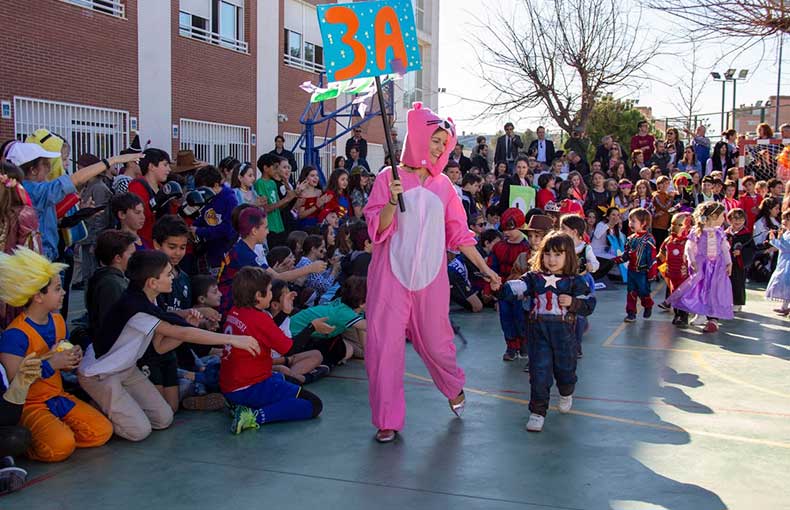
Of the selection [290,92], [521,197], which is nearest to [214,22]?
[290,92]

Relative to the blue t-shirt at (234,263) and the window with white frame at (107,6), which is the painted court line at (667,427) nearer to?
the blue t-shirt at (234,263)

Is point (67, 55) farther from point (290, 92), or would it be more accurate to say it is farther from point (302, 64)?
point (302, 64)

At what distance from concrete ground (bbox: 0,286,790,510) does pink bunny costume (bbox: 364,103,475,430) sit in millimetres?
421

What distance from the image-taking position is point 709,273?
30.0 ft

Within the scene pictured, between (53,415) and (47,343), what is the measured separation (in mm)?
448

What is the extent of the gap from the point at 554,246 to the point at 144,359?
9.78ft

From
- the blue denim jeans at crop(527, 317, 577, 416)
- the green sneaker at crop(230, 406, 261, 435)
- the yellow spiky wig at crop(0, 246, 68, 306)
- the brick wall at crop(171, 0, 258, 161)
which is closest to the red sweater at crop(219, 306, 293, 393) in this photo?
the green sneaker at crop(230, 406, 261, 435)

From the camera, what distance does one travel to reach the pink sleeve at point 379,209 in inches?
205

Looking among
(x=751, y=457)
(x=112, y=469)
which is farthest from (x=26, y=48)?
(x=751, y=457)

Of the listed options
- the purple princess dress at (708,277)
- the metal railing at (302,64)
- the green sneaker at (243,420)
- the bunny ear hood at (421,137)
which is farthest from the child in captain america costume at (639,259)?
the metal railing at (302,64)

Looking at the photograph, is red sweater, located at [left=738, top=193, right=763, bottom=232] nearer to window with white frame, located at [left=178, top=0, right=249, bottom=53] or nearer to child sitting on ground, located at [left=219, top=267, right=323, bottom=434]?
child sitting on ground, located at [left=219, top=267, right=323, bottom=434]

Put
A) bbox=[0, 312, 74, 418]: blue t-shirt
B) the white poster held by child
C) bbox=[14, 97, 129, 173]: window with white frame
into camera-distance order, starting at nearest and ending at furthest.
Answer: bbox=[0, 312, 74, 418]: blue t-shirt < the white poster held by child < bbox=[14, 97, 129, 173]: window with white frame

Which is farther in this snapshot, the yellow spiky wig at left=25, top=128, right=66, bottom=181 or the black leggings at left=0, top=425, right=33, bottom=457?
the yellow spiky wig at left=25, top=128, right=66, bottom=181

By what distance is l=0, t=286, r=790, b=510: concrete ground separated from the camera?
4.25 meters
